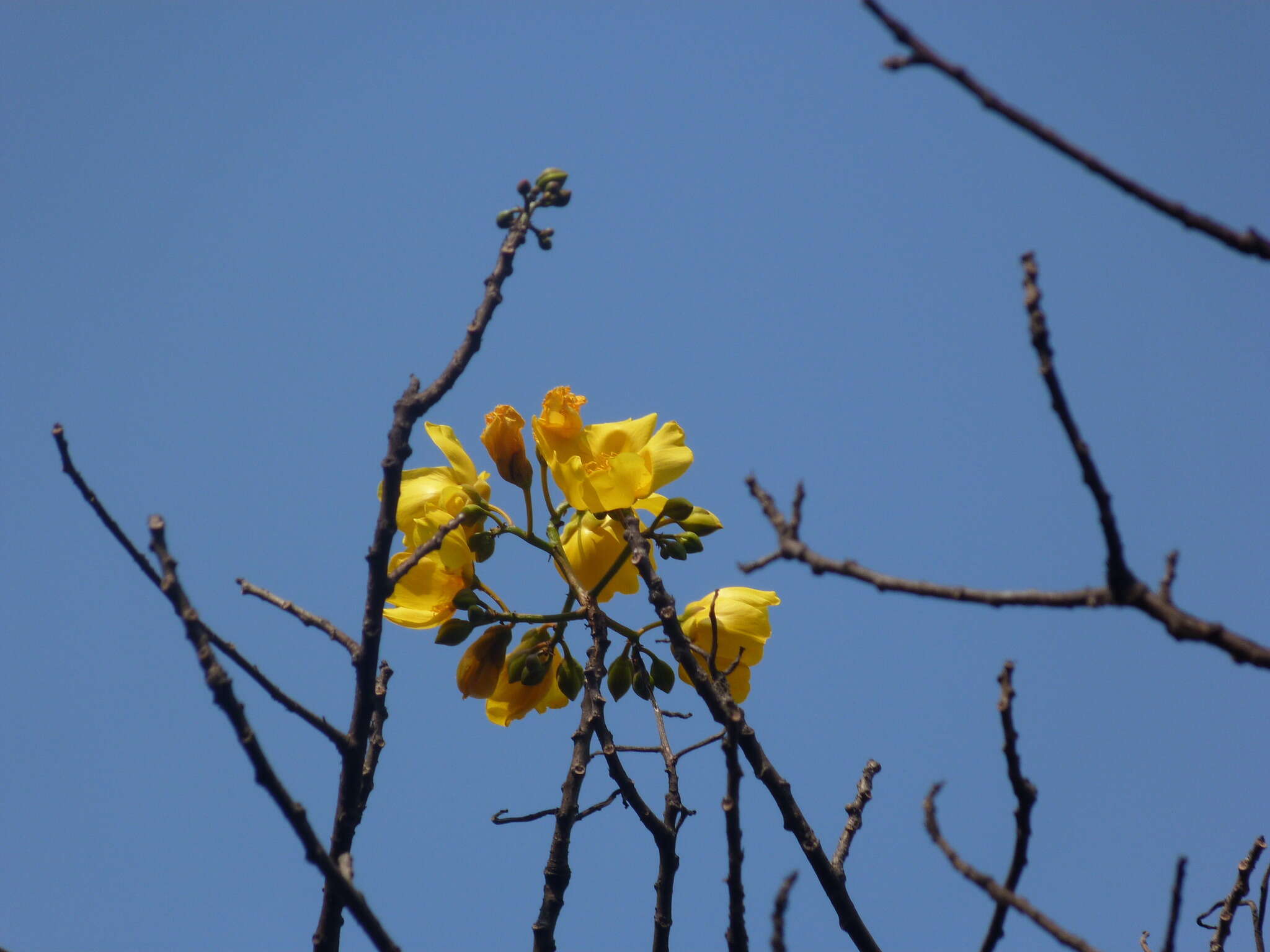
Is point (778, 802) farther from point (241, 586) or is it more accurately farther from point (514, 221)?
point (514, 221)

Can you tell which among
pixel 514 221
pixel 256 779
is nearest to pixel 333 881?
pixel 256 779

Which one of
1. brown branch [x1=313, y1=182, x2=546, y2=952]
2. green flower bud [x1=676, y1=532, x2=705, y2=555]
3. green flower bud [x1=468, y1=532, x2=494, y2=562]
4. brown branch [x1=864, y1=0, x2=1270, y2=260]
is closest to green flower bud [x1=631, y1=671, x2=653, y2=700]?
green flower bud [x1=676, y1=532, x2=705, y2=555]

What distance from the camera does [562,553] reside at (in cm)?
263

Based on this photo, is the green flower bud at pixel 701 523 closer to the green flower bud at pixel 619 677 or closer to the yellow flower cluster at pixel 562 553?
the yellow flower cluster at pixel 562 553

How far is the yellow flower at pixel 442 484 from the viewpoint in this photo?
2631 millimetres

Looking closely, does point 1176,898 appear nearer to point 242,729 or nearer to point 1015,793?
point 1015,793

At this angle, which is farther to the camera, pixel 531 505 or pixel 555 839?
pixel 531 505

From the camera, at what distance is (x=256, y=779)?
60.7 inches

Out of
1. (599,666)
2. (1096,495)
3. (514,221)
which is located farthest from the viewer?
(514,221)

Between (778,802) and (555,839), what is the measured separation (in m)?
0.44

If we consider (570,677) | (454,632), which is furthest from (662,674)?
→ (454,632)

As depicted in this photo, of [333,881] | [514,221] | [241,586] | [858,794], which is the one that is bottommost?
[333,881]

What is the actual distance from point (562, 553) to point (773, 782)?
92cm

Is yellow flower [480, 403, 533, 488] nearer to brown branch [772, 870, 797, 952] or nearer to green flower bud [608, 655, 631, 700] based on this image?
green flower bud [608, 655, 631, 700]
